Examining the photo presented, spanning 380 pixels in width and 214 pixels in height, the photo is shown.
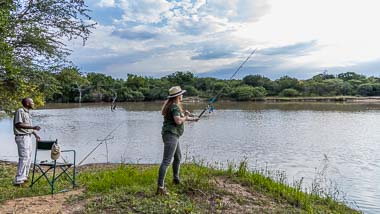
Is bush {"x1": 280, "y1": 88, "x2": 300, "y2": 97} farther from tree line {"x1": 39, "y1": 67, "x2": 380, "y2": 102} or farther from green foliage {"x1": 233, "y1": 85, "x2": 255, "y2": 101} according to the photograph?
green foliage {"x1": 233, "y1": 85, "x2": 255, "y2": 101}

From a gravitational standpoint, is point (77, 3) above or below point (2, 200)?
above

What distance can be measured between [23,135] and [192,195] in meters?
3.35

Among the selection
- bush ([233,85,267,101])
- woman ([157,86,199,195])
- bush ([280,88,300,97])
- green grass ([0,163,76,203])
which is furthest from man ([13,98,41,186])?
bush ([280,88,300,97])

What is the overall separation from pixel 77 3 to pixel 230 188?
23.1 feet

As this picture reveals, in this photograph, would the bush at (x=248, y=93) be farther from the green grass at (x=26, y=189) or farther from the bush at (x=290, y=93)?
the green grass at (x=26, y=189)

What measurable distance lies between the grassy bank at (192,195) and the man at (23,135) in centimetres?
27

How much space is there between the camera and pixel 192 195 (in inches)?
218

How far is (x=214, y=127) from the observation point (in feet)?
82.6

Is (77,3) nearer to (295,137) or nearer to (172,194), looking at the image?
(172,194)

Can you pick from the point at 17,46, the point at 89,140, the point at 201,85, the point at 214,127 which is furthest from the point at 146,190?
the point at 201,85

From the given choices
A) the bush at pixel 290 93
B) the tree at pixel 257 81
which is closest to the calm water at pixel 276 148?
the bush at pixel 290 93

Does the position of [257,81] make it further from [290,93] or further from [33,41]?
[33,41]

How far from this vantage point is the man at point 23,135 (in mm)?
6355

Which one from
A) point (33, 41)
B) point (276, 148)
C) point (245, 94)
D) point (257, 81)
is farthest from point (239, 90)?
point (33, 41)
